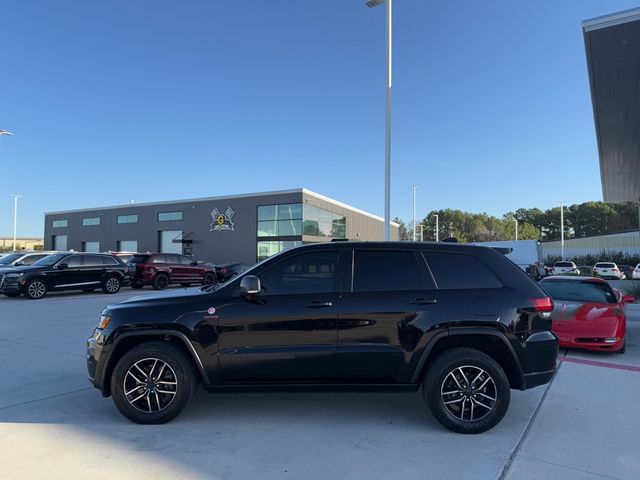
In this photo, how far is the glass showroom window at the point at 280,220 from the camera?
130 ft

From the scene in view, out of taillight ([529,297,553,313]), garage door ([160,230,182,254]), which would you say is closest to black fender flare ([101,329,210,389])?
taillight ([529,297,553,313])

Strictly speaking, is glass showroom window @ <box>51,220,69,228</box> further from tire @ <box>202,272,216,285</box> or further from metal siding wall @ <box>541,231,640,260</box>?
metal siding wall @ <box>541,231,640,260</box>

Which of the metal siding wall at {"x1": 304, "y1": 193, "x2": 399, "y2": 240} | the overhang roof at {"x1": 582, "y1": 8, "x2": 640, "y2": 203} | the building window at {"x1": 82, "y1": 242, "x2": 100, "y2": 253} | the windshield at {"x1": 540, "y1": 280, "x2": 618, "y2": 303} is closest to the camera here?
the windshield at {"x1": 540, "y1": 280, "x2": 618, "y2": 303}

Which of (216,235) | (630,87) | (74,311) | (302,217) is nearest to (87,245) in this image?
(216,235)

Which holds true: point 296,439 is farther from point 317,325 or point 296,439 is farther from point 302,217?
point 302,217

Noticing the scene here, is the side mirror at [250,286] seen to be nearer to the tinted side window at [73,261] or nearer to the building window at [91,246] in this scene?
the tinted side window at [73,261]

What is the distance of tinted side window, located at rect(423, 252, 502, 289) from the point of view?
462 centimetres

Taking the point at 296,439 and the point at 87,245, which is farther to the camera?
the point at 87,245

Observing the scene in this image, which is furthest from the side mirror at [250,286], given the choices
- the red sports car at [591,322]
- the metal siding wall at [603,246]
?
the metal siding wall at [603,246]

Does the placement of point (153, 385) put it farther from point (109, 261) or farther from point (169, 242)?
point (169, 242)

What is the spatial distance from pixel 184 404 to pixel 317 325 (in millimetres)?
1476

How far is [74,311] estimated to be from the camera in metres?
12.9

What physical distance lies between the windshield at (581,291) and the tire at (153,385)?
7156mm

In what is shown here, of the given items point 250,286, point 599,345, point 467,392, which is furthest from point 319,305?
point 599,345
